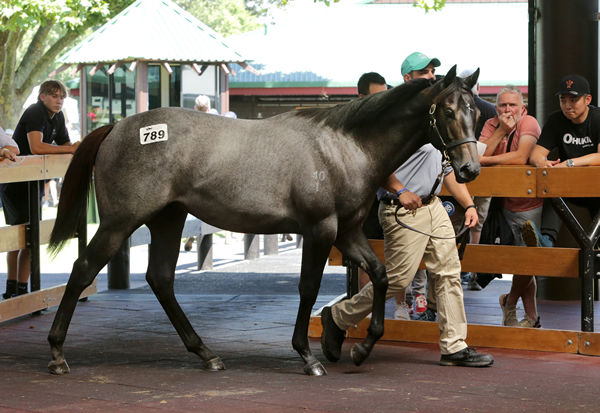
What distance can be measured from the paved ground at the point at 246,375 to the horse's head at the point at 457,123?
1.27 metres

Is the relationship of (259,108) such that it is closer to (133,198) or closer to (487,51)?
(487,51)

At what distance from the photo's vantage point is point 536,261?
7.17 metres

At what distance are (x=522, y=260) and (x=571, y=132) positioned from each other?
1005 millimetres

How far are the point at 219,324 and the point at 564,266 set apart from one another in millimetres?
2862

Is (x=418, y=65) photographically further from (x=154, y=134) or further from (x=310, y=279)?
(x=154, y=134)

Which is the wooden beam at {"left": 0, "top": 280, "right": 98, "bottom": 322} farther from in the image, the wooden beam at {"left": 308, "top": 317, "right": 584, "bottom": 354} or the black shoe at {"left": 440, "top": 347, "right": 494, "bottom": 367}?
the black shoe at {"left": 440, "top": 347, "right": 494, "bottom": 367}

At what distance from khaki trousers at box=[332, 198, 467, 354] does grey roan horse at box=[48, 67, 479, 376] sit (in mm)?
193

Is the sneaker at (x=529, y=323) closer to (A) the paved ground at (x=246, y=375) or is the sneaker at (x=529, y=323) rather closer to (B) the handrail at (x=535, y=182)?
(A) the paved ground at (x=246, y=375)

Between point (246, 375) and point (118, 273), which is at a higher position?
point (246, 375)

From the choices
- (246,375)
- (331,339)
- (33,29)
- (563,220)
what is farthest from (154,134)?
(33,29)

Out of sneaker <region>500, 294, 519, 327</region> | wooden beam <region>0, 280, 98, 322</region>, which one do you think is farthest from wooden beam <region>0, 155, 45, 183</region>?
sneaker <region>500, 294, 519, 327</region>

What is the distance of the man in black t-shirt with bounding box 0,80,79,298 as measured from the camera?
8.93 meters

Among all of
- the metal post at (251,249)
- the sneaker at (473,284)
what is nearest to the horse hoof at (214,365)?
the sneaker at (473,284)

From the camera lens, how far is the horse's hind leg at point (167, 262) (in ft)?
22.5
